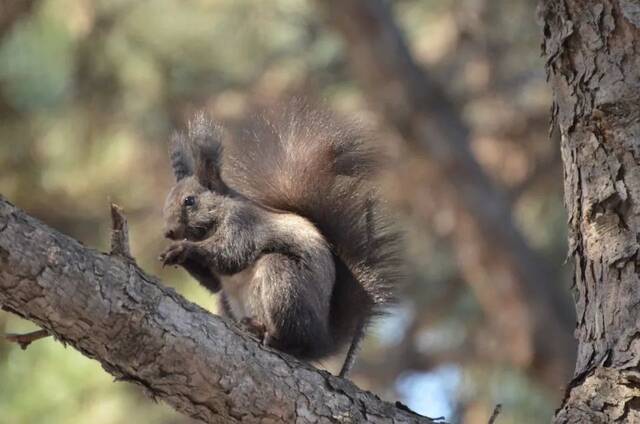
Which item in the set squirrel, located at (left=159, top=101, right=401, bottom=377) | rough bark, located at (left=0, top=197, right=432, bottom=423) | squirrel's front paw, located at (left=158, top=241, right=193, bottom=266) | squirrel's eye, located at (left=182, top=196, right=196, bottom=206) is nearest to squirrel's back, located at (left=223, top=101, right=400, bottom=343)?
squirrel, located at (left=159, top=101, right=401, bottom=377)

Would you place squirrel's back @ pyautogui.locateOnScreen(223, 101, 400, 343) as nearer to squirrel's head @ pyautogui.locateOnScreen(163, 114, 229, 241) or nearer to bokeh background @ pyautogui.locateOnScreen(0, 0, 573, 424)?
squirrel's head @ pyautogui.locateOnScreen(163, 114, 229, 241)

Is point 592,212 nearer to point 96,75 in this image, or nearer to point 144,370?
point 144,370

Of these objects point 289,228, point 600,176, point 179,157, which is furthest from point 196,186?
point 600,176

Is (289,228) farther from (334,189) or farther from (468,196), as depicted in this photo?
(468,196)

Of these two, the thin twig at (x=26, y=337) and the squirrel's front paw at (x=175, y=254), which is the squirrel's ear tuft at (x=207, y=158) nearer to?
the squirrel's front paw at (x=175, y=254)

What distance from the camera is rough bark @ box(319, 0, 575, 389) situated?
16.9 ft

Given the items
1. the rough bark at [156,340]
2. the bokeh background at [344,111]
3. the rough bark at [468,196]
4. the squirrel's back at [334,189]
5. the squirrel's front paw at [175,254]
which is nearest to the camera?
the rough bark at [156,340]

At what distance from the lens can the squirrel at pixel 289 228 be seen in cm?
238

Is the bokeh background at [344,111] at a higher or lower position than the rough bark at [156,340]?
higher

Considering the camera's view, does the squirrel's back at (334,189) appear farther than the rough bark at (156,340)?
Yes

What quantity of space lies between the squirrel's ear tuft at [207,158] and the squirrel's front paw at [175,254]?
29 centimetres

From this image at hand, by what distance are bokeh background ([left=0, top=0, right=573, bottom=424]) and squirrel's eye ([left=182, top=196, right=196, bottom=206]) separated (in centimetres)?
135

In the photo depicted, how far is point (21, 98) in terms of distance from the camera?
4453 millimetres

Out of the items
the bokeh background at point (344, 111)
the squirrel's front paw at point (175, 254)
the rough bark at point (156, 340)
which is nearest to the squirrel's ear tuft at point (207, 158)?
the squirrel's front paw at point (175, 254)
